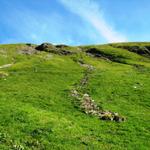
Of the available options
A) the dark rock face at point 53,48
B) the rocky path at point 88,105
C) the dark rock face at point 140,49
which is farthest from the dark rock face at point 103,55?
the rocky path at point 88,105

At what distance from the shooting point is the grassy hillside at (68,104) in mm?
38344

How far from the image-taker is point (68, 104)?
177 feet

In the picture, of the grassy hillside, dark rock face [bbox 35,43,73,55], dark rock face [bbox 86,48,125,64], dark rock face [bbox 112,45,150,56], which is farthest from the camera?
dark rock face [bbox 112,45,150,56]

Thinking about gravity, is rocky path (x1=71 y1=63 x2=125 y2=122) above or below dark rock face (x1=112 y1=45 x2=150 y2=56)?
below

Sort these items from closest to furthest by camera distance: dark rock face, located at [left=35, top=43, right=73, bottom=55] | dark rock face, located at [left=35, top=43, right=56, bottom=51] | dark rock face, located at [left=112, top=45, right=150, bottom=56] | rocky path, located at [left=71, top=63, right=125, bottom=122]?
1. rocky path, located at [left=71, top=63, right=125, bottom=122]
2. dark rock face, located at [left=35, top=43, right=73, bottom=55]
3. dark rock face, located at [left=112, top=45, right=150, bottom=56]
4. dark rock face, located at [left=35, top=43, right=56, bottom=51]

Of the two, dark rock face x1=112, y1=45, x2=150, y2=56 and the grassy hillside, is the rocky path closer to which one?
the grassy hillside

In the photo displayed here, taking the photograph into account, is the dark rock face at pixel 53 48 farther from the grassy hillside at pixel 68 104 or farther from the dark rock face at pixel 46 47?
the grassy hillside at pixel 68 104

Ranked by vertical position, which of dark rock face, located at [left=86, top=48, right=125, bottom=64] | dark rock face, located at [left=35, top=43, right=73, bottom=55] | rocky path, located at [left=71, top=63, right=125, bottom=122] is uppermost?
dark rock face, located at [left=35, top=43, right=73, bottom=55]

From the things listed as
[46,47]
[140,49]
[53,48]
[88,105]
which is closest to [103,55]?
[140,49]

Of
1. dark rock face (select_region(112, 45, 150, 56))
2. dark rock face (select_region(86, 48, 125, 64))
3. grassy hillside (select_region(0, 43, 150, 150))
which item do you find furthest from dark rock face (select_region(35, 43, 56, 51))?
dark rock face (select_region(112, 45, 150, 56))

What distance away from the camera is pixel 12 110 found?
47.0 meters

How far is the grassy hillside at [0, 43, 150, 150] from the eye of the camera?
38344 millimetres

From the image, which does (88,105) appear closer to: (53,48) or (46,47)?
(53,48)

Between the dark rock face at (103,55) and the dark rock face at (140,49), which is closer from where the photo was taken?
the dark rock face at (103,55)
